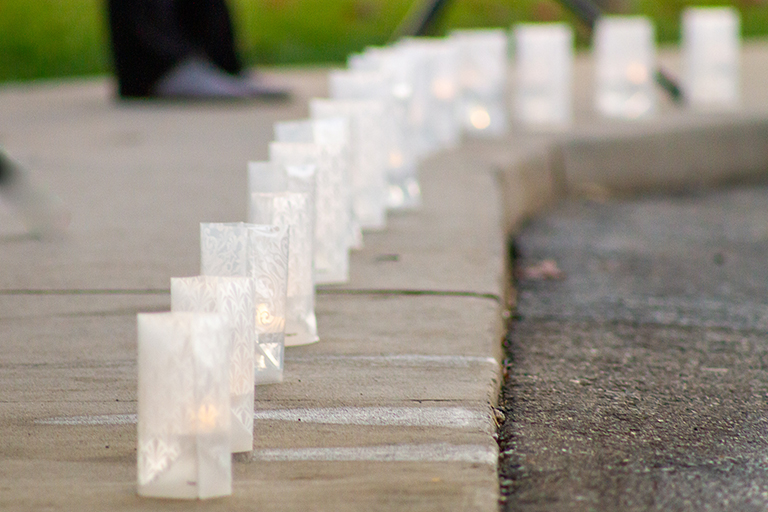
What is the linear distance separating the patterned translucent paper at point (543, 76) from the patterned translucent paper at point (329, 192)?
7.58 ft

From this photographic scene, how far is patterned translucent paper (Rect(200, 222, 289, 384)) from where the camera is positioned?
4.97 ft

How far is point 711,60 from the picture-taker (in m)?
4.98

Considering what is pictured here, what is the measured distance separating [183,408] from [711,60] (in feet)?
14.0

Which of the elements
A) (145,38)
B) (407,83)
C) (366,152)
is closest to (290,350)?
(366,152)

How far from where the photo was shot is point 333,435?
4.64 feet

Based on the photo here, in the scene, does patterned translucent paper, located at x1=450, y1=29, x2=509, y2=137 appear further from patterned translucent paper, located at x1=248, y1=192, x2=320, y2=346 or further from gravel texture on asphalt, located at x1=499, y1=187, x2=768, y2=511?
patterned translucent paper, located at x1=248, y1=192, x2=320, y2=346

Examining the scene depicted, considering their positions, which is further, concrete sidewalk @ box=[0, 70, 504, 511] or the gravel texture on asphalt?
the gravel texture on asphalt

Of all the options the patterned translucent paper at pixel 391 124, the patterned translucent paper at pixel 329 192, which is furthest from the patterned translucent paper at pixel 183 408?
the patterned translucent paper at pixel 391 124

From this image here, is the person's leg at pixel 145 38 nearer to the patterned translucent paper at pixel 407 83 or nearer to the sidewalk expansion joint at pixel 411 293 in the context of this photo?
the patterned translucent paper at pixel 407 83

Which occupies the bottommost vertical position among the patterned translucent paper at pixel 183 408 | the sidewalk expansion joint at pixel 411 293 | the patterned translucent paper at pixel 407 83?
the sidewalk expansion joint at pixel 411 293

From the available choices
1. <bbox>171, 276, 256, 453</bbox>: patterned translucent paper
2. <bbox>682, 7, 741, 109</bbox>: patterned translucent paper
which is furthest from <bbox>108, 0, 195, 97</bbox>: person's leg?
<bbox>171, 276, 256, 453</bbox>: patterned translucent paper

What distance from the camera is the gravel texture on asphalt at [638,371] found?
1.38 metres

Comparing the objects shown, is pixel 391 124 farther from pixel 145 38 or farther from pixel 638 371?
pixel 145 38

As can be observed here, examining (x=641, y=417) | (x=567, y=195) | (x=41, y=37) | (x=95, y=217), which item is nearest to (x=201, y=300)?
(x=641, y=417)
